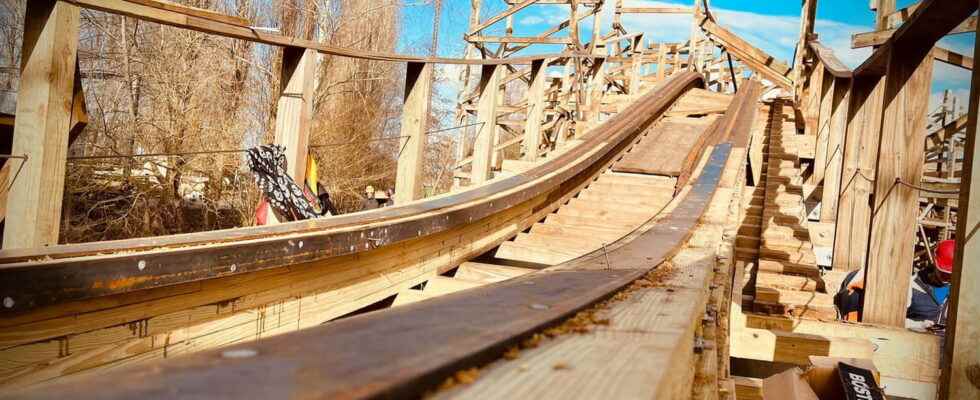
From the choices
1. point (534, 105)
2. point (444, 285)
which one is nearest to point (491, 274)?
point (444, 285)

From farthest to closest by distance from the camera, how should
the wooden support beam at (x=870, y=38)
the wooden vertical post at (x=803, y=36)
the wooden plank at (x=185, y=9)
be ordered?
the wooden vertical post at (x=803, y=36) < the wooden support beam at (x=870, y=38) < the wooden plank at (x=185, y=9)

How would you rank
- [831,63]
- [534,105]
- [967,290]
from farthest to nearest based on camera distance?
1. [831,63]
2. [534,105]
3. [967,290]

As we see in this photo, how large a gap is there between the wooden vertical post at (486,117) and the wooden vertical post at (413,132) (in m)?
1.03

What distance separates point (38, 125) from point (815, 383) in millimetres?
3084

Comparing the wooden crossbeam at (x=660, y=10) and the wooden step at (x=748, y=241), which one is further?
the wooden crossbeam at (x=660, y=10)

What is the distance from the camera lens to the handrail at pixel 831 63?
263 inches

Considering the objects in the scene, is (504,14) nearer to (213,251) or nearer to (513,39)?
(513,39)

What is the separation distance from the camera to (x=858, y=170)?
5980mm

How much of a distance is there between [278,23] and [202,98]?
2.90 meters

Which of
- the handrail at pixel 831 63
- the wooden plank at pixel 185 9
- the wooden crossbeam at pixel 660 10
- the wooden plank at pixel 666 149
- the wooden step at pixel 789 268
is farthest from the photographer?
the wooden crossbeam at pixel 660 10

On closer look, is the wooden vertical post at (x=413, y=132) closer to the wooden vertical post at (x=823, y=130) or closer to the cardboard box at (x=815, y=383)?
the cardboard box at (x=815, y=383)

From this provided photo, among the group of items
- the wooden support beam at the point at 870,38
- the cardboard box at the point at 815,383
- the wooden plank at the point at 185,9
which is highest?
the wooden support beam at the point at 870,38

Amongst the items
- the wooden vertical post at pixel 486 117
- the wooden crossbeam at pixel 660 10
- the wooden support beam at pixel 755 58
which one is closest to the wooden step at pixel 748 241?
the wooden vertical post at pixel 486 117

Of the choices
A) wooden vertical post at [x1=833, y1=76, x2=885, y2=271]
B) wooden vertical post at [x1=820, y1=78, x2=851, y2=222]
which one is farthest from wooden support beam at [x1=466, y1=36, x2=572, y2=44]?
wooden vertical post at [x1=833, y1=76, x2=885, y2=271]
